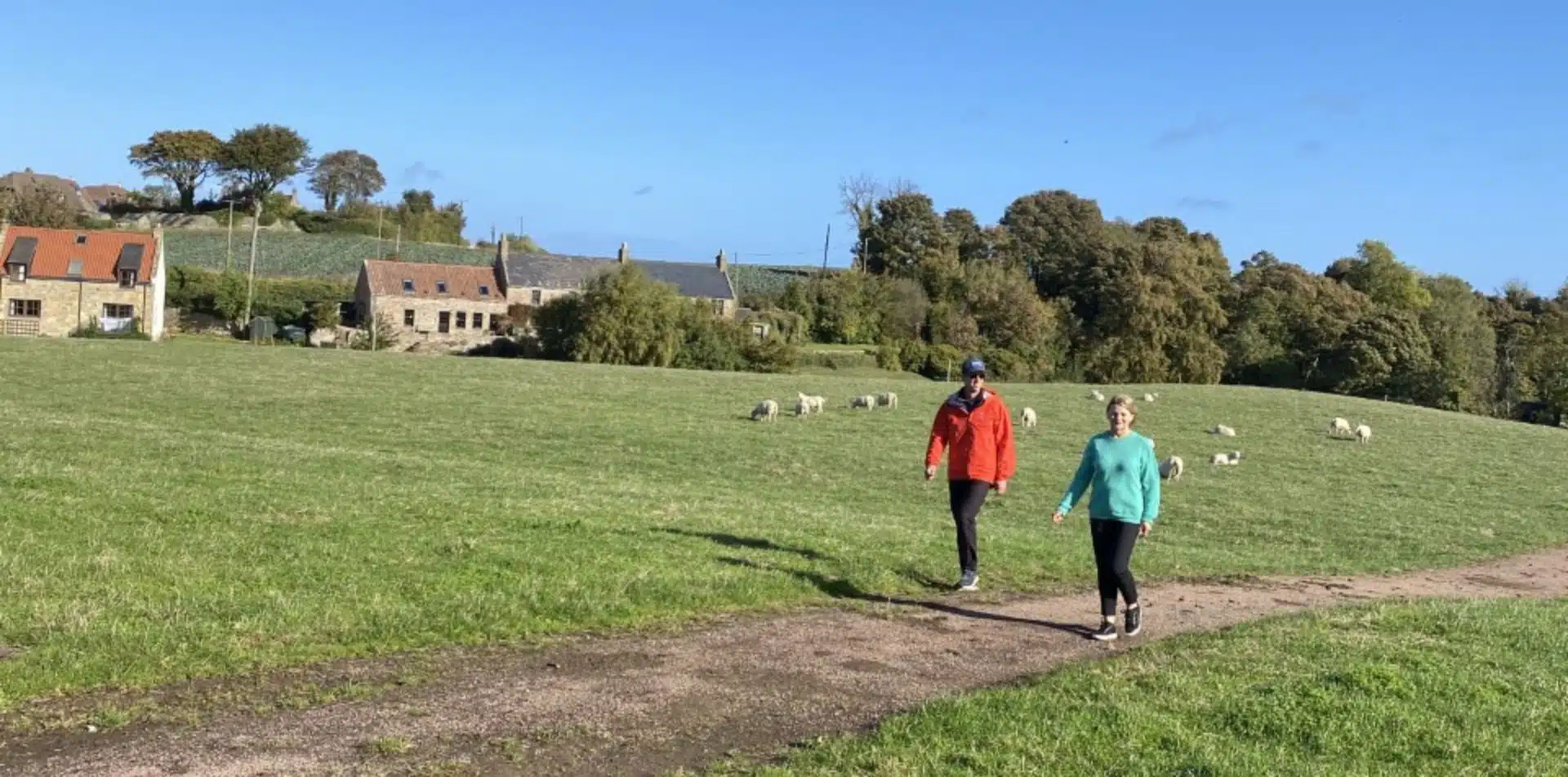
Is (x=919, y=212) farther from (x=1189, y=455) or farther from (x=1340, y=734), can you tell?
(x=1340, y=734)

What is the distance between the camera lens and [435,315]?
93062 mm

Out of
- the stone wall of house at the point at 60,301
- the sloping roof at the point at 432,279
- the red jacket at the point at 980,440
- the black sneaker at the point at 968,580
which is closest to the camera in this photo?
the red jacket at the point at 980,440

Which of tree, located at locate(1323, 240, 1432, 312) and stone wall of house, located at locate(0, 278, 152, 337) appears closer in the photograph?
stone wall of house, located at locate(0, 278, 152, 337)

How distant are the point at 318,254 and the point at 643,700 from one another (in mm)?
111846

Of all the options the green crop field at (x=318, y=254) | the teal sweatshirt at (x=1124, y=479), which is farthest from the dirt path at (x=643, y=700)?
the green crop field at (x=318, y=254)

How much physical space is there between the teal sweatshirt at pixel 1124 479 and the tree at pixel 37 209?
103257 mm

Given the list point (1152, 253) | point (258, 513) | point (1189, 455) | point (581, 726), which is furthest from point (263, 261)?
point (581, 726)

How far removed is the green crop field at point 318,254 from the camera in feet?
347

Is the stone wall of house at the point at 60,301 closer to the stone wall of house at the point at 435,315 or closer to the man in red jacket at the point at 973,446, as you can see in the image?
the stone wall of house at the point at 435,315

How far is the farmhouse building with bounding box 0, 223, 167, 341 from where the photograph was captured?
237 feet

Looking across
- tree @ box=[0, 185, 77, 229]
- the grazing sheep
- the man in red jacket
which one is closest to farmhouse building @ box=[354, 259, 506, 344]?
tree @ box=[0, 185, 77, 229]

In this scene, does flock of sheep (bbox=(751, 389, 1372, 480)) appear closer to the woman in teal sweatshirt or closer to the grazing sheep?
the grazing sheep

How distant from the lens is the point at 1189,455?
31.8 metres

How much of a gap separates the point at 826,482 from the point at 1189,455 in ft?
43.7
